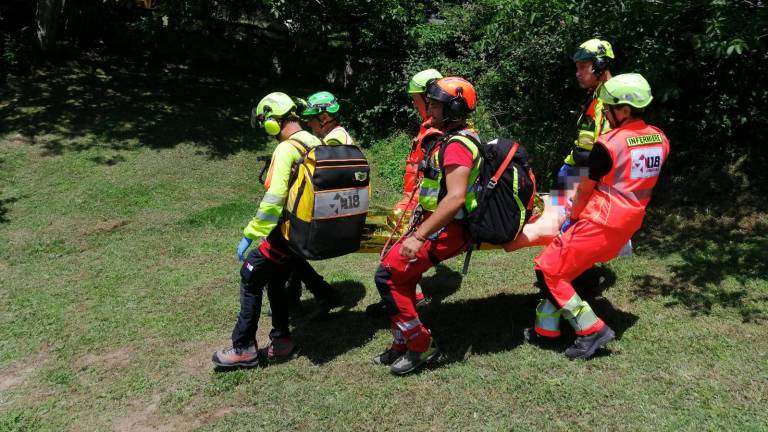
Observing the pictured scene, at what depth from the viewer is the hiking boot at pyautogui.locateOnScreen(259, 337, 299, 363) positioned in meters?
4.77

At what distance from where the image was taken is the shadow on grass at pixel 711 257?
5039 mm

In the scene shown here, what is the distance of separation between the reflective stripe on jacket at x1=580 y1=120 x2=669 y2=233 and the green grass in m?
1.07

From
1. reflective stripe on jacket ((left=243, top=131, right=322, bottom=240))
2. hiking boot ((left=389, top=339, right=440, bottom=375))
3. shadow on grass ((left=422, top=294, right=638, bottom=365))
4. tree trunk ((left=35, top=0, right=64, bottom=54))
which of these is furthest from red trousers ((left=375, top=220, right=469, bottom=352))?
tree trunk ((left=35, top=0, right=64, bottom=54))

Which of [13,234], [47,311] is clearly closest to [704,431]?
[47,311]

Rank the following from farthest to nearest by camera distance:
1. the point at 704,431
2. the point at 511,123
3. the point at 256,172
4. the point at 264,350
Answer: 1. the point at 256,172
2. the point at 511,123
3. the point at 264,350
4. the point at 704,431

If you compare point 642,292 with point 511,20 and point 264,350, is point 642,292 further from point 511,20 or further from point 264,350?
point 511,20

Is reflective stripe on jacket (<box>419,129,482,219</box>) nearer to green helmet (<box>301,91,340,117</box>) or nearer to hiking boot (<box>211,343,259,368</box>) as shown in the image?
green helmet (<box>301,91,340,117</box>)

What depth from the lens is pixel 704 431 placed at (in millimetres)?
3455

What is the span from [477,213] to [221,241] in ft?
14.3

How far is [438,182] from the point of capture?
3.90 meters

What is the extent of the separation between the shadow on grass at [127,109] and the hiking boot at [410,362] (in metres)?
7.03

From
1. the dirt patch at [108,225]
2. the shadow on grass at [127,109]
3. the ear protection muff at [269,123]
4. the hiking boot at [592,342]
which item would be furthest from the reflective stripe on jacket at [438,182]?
the shadow on grass at [127,109]

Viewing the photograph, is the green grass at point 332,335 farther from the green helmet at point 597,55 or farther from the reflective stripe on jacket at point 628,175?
the green helmet at point 597,55

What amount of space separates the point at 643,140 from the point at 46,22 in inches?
489
